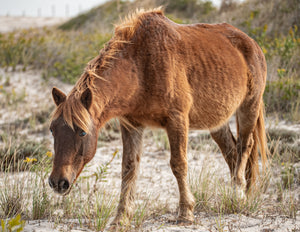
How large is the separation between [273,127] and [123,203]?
3.68 metres

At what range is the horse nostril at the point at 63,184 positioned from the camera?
2637 mm

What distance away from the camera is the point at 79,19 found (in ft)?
70.4

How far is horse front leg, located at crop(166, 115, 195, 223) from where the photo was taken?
11.2 feet

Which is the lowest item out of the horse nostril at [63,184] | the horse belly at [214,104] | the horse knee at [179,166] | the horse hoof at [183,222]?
the horse hoof at [183,222]

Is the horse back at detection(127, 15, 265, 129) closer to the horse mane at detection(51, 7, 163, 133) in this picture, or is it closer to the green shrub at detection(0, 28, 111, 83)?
the horse mane at detection(51, 7, 163, 133)

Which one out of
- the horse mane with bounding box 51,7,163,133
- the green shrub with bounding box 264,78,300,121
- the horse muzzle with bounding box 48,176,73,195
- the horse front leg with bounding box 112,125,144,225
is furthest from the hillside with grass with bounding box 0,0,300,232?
the horse muzzle with bounding box 48,176,73,195

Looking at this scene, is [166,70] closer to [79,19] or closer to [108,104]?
[108,104]

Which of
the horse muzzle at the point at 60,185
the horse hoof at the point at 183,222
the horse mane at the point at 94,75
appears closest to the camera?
the horse muzzle at the point at 60,185

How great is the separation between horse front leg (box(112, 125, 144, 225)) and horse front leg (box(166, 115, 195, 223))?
432mm

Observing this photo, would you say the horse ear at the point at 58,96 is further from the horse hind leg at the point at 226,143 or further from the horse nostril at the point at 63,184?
the horse hind leg at the point at 226,143

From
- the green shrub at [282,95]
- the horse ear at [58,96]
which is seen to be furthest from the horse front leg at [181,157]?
the green shrub at [282,95]

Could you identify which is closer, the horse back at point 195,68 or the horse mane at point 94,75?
the horse mane at point 94,75

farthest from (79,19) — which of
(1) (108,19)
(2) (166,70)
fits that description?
(2) (166,70)

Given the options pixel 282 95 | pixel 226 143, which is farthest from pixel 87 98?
pixel 282 95
